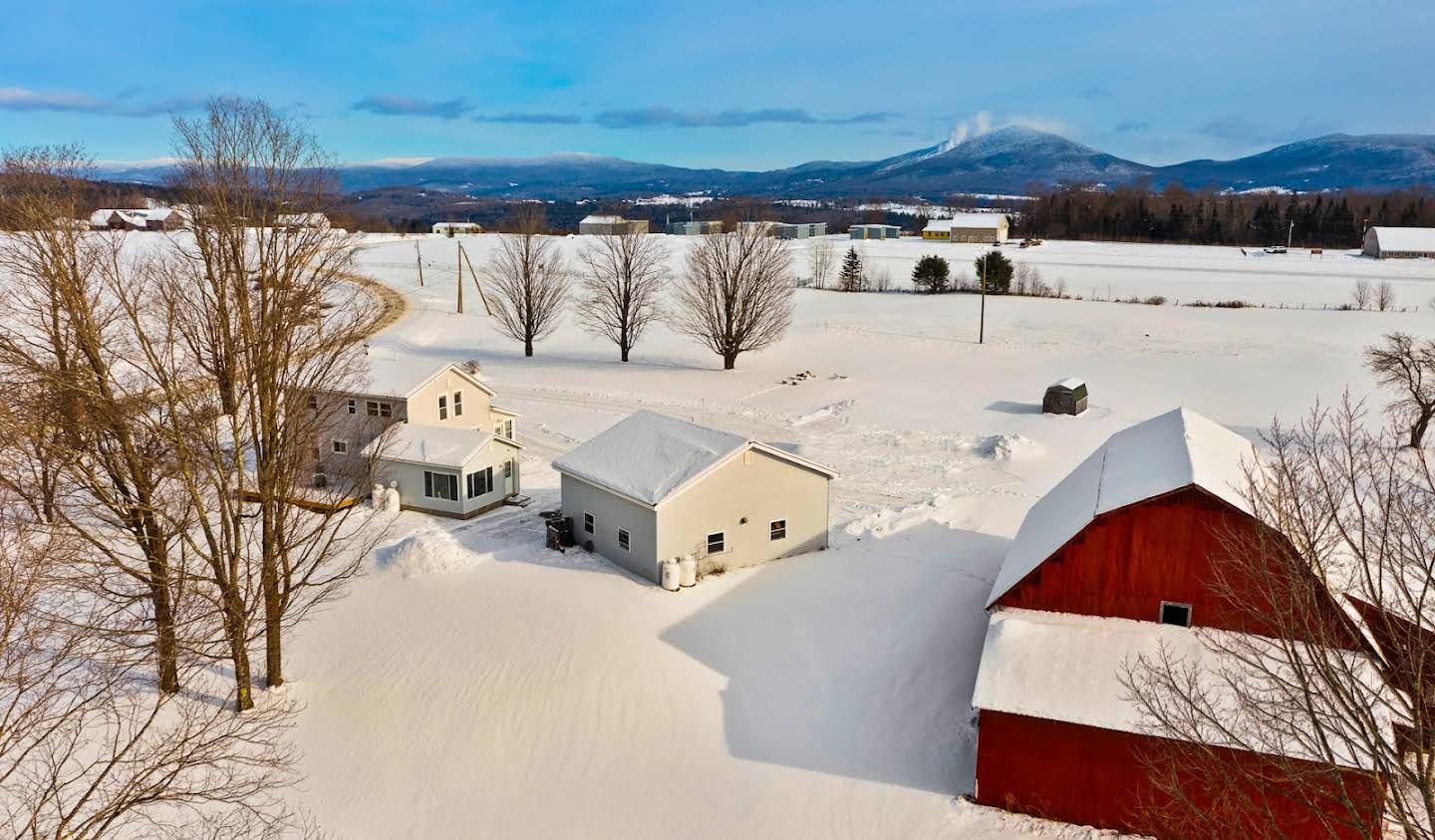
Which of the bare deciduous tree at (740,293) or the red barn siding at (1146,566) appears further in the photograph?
the bare deciduous tree at (740,293)

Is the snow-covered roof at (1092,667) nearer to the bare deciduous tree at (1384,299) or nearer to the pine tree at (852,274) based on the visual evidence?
the bare deciduous tree at (1384,299)

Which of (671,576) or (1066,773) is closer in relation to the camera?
(1066,773)

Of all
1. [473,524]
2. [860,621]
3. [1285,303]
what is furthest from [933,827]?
[1285,303]

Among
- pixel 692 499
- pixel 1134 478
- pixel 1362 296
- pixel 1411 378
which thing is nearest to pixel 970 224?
pixel 1362 296

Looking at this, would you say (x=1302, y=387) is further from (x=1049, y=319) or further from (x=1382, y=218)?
(x=1382, y=218)

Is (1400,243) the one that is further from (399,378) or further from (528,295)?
(399,378)

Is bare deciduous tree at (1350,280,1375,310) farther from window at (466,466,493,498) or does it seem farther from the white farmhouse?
window at (466,466,493,498)

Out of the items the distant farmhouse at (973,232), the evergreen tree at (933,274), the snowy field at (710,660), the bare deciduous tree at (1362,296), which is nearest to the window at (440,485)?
the snowy field at (710,660)
